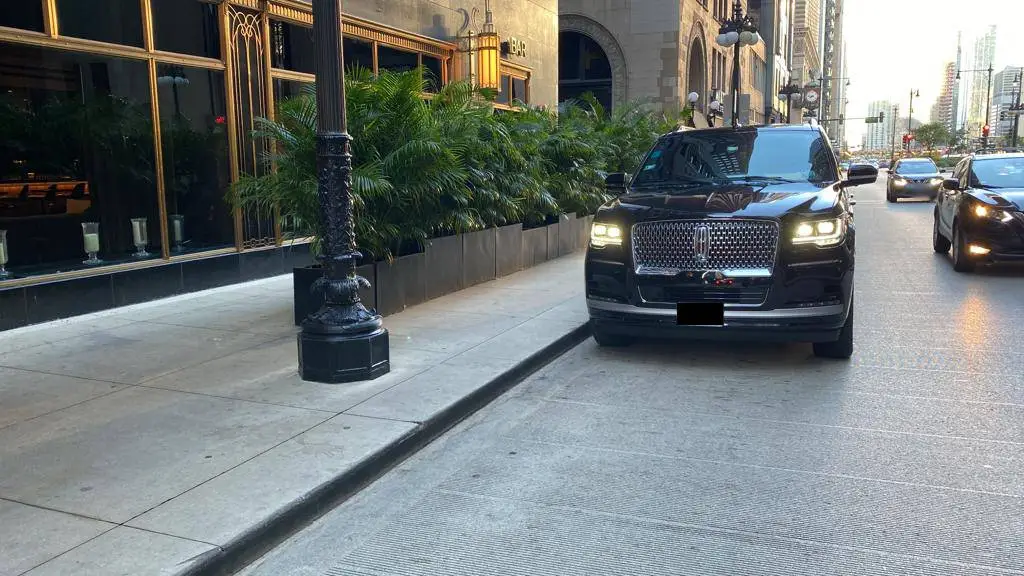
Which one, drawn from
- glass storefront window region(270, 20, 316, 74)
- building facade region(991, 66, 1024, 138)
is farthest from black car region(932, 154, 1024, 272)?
building facade region(991, 66, 1024, 138)

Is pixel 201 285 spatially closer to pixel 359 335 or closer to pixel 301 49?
pixel 301 49

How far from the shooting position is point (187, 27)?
1038 centimetres

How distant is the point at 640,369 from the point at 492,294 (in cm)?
356

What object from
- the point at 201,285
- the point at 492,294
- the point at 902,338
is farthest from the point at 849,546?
the point at 201,285

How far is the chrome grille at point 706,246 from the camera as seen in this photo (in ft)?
21.0

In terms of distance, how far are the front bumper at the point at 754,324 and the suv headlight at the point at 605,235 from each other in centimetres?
54

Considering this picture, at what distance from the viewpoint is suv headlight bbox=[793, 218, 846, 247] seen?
21.0 ft

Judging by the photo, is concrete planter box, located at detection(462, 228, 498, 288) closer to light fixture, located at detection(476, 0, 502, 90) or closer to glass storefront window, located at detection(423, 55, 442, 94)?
glass storefront window, located at detection(423, 55, 442, 94)

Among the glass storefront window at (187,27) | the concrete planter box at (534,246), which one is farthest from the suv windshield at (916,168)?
the glass storefront window at (187,27)

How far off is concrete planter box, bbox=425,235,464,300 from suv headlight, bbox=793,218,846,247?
457 centimetres

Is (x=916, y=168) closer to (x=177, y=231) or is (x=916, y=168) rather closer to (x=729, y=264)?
(x=729, y=264)

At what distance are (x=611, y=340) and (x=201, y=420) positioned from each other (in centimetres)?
375

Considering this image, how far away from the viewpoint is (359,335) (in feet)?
20.2

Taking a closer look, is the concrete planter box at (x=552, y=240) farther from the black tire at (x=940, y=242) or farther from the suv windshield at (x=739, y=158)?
the black tire at (x=940, y=242)
